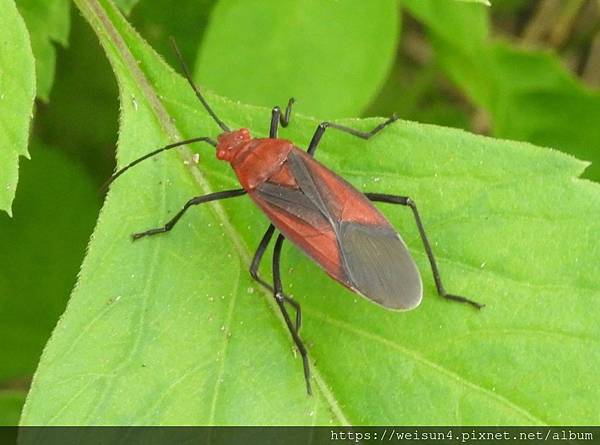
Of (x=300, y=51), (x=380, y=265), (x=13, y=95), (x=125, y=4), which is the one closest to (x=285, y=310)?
(x=380, y=265)

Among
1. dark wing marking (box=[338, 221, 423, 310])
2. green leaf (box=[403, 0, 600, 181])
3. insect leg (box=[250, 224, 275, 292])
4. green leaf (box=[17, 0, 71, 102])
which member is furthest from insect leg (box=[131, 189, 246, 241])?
green leaf (box=[403, 0, 600, 181])

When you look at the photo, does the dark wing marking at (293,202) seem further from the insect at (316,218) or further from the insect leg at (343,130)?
the insect leg at (343,130)

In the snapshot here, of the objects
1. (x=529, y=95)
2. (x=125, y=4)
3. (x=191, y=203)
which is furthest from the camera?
(x=529, y=95)

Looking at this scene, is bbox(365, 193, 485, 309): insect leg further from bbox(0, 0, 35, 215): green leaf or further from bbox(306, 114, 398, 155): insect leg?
bbox(0, 0, 35, 215): green leaf

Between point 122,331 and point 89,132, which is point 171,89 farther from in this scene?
point 89,132

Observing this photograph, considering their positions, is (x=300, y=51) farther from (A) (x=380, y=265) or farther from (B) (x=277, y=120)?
(A) (x=380, y=265)

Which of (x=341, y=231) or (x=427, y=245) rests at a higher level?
(x=427, y=245)

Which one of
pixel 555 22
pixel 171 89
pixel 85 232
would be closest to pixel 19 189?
pixel 85 232
